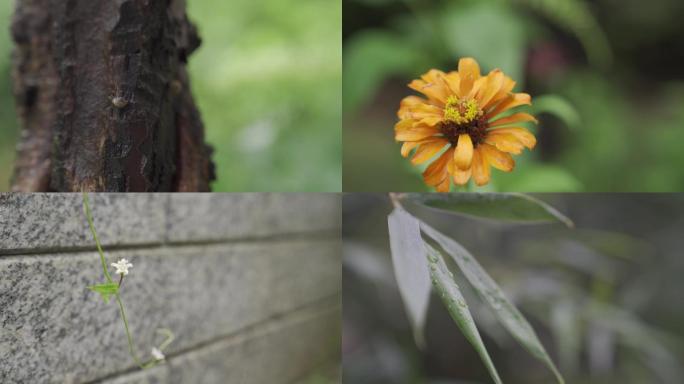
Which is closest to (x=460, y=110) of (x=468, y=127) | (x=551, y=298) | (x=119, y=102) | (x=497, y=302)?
(x=468, y=127)

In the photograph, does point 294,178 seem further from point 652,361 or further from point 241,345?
point 652,361

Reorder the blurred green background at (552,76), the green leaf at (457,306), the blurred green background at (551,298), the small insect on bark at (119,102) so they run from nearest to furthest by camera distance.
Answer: the green leaf at (457,306)
the small insect on bark at (119,102)
the blurred green background at (552,76)
the blurred green background at (551,298)

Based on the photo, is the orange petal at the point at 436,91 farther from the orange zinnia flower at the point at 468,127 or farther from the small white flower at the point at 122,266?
the small white flower at the point at 122,266

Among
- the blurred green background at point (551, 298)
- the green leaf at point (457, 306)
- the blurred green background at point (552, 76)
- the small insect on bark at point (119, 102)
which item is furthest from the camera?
the blurred green background at point (551, 298)

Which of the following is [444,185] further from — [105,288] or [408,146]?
[105,288]

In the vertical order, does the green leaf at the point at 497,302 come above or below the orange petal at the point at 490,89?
below

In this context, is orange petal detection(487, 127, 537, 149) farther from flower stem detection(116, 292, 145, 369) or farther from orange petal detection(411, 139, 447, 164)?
flower stem detection(116, 292, 145, 369)

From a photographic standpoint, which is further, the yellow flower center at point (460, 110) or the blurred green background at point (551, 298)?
the blurred green background at point (551, 298)

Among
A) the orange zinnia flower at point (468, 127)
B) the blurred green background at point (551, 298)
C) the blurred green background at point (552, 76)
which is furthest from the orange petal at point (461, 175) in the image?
the blurred green background at point (551, 298)
